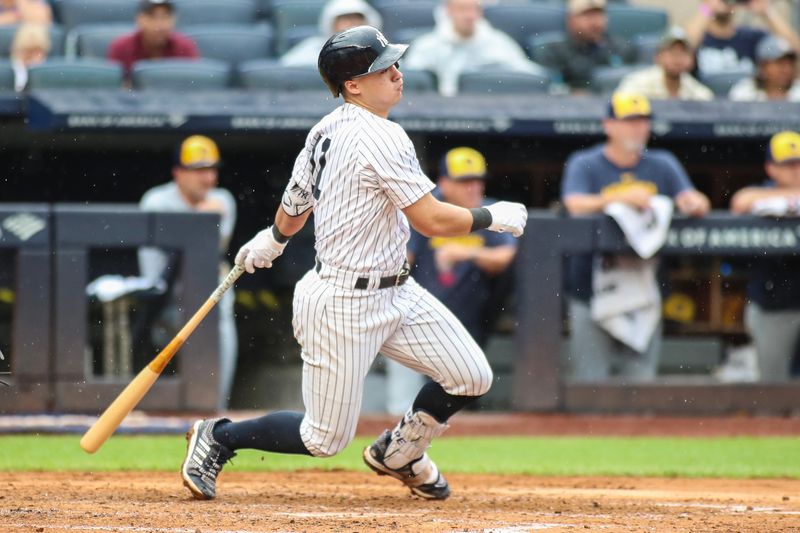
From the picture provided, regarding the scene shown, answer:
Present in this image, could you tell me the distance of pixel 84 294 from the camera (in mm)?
6867

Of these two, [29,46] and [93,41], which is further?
[93,41]

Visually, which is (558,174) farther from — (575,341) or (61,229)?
(61,229)

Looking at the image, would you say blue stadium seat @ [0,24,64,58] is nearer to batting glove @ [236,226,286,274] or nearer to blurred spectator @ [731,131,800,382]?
blurred spectator @ [731,131,800,382]

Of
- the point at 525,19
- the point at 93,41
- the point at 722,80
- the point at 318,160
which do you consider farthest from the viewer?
the point at 525,19

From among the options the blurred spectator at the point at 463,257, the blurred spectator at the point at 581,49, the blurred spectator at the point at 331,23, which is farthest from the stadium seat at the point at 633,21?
the blurred spectator at the point at 463,257

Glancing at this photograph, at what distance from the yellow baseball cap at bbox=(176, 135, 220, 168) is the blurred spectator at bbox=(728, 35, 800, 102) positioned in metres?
3.26

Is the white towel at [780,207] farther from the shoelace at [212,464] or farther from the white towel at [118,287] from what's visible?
the shoelace at [212,464]

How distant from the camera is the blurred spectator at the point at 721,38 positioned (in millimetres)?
8930

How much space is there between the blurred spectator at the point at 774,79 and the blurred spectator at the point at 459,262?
2.08m

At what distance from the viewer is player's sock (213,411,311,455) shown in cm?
444

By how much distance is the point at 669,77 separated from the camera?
8.09 meters

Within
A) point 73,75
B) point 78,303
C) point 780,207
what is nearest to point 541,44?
point 780,207

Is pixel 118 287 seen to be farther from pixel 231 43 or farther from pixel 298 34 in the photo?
pixel 298 34

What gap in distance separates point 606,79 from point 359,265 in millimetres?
4509
